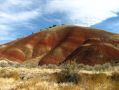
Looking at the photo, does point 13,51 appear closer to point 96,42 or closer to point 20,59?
point 20,59

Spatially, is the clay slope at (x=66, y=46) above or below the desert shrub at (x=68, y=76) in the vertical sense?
above

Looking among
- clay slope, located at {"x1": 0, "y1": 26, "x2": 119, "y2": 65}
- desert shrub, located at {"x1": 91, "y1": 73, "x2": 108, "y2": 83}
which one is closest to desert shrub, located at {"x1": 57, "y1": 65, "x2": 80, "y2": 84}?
desert shrub, located at {"x1": 91, "y1": 73, "x2": 108, "y2": 83}

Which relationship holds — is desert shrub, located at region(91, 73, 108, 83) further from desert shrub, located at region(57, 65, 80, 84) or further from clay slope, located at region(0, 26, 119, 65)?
clay slope, located at region(0, 26, 119, 65)

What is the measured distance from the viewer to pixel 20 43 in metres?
113

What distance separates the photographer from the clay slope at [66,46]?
3105 inches

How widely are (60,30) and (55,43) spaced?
9742 mm

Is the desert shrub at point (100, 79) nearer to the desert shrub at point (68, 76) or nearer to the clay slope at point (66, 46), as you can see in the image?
the desert shrub at point (68, 76)

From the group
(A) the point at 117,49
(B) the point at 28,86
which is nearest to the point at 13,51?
(A) the point at 117,49

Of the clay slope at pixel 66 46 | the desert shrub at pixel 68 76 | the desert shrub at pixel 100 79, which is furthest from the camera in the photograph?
the clay slope at pixel 66 46

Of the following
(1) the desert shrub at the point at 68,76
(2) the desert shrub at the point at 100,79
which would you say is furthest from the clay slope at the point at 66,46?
(2) the desert shrub at the point at 100,79

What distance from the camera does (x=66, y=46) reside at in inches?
4058

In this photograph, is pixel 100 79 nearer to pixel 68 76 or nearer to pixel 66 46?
pixel 68 76

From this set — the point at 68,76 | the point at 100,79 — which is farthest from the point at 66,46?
the point at 100,79

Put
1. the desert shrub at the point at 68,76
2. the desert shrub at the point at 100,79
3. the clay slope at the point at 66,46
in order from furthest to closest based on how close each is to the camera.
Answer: the clay slope at the point at 66,46
the desert shrub at the point at 68,76
the desert shrub at the point at 100,79
